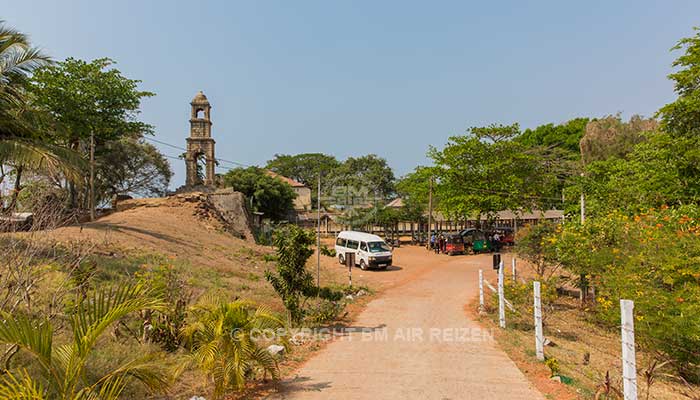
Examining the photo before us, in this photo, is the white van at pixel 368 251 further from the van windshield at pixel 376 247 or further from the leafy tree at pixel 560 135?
the leafy tree at pixel 560 135

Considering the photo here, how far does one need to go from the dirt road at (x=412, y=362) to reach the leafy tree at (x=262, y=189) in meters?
29.6

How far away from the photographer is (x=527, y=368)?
6691 millimetres

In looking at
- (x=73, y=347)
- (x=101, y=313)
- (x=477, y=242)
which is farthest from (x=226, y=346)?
(x=477, y=242)

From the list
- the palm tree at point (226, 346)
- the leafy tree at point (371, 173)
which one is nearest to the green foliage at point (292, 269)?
the palm tree at point (226, 346)

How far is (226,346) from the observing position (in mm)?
5512

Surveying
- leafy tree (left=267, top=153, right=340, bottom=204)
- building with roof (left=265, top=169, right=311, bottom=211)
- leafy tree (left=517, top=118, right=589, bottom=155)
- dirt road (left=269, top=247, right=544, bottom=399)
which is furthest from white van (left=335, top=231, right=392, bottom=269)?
leafy tree (left=267, top=153, right=340, bottom=204)

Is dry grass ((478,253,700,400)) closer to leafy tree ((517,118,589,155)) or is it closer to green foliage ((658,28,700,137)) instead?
green foliage ((658,28,700,137))

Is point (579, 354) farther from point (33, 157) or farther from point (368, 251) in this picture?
point (368, 251)

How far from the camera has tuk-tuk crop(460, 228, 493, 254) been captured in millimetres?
29438

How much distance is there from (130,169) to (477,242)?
1097 inches

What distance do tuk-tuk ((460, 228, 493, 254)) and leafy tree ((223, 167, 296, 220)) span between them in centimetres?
1962

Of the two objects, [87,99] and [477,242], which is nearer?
[87,99]

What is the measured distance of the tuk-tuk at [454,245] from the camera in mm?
28438

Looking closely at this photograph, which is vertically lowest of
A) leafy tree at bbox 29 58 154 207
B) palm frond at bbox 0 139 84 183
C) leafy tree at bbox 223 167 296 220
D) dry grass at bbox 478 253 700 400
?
dry grass at bbox 478 253 700 400
